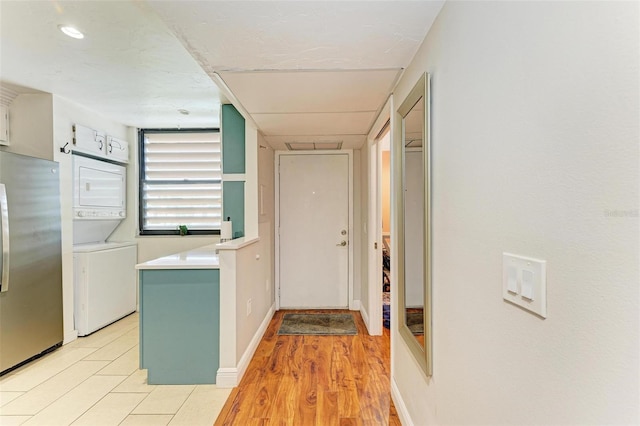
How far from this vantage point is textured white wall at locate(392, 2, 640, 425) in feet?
1.69

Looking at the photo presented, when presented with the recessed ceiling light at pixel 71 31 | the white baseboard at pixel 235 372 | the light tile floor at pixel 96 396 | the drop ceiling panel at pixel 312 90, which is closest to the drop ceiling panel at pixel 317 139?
the drop ceiling panel at pixel 312 90

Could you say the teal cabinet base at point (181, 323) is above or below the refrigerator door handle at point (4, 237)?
below

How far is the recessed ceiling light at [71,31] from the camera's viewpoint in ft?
6.44

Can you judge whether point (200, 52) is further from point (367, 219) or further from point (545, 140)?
point (367, 219)

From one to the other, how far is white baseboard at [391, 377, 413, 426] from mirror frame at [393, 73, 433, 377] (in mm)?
395

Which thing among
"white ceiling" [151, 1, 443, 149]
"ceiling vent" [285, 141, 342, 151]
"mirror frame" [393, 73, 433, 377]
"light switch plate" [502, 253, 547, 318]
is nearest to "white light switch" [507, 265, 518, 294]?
"light switch plate" [502, 253, 547, 318]

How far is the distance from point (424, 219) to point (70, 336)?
3592 mm

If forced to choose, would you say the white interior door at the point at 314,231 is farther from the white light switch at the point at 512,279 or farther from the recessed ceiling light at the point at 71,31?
the white light switch at the point at 512,279

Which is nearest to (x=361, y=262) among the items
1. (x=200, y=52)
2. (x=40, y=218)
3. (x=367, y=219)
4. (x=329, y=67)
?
(x=367, y=219)

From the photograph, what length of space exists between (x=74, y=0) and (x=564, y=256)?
7.97ft

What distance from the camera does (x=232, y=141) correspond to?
3.18 meters

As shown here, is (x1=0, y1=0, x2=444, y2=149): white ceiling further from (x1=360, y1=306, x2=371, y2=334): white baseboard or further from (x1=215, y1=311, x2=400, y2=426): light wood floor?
(x1=215, y1=311, x2=400, y2=426): light wood floor

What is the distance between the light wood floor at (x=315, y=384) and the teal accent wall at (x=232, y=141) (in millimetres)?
→ 1734

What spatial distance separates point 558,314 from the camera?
2.14 ft
